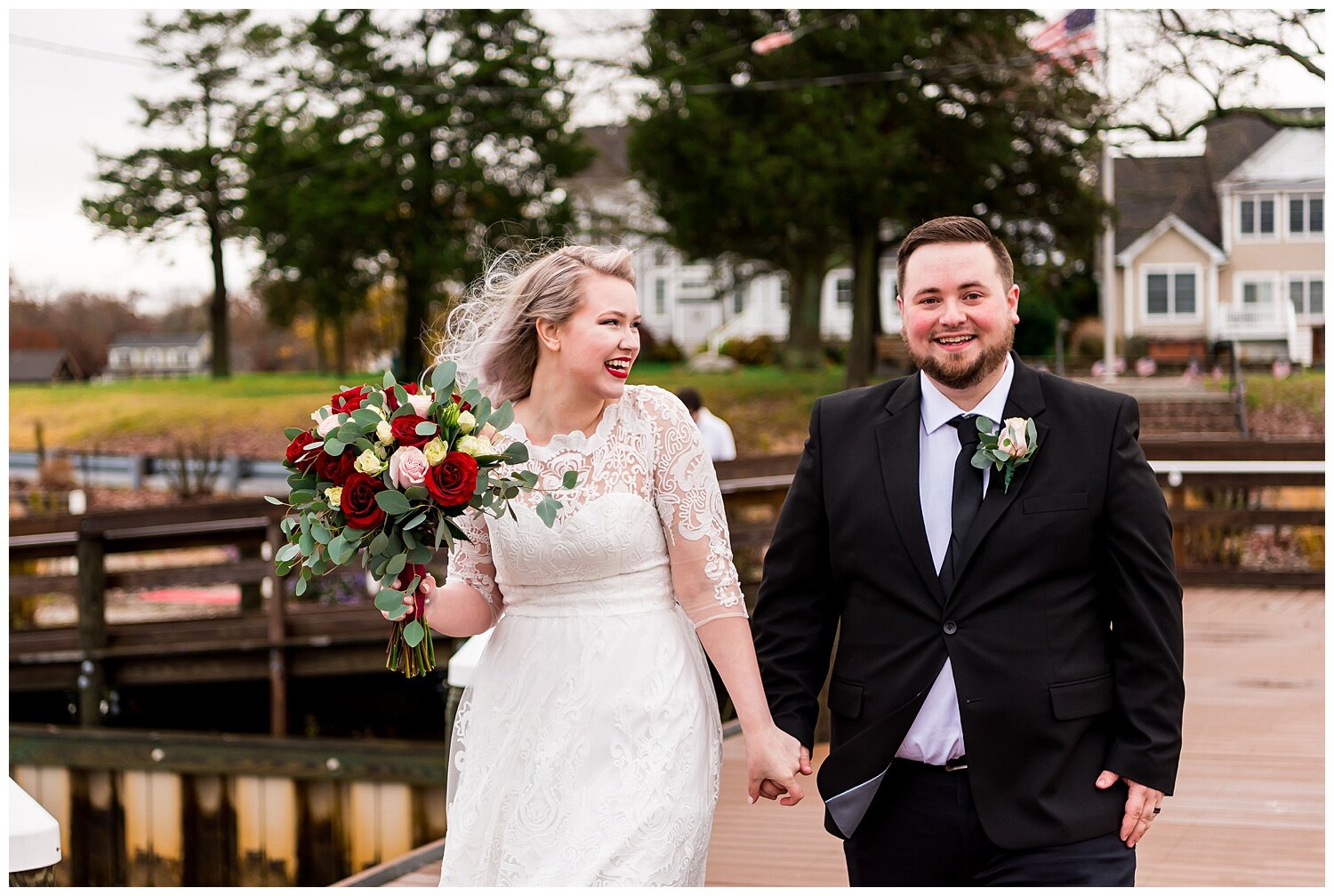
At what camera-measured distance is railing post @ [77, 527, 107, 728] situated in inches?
Result: 393

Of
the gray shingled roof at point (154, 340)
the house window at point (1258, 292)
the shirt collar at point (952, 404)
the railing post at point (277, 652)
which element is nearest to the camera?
the shirt collar at point (952, 404)

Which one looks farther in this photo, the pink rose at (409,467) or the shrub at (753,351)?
the shrub at (753,351)

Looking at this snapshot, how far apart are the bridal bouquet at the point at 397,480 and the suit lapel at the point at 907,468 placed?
66 centimetres

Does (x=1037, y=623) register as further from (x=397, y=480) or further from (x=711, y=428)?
(x=711, y=428)

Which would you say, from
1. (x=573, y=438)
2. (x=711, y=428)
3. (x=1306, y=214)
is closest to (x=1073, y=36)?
(x=711, y=428)

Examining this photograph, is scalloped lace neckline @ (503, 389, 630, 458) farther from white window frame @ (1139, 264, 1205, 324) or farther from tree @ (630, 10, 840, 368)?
white window frame @ (1139, 264, 1205, 324)

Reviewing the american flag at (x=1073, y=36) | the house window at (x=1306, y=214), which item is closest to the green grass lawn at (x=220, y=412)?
the american flag at (x=1073, y=36)

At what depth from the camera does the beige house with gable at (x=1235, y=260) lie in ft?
115

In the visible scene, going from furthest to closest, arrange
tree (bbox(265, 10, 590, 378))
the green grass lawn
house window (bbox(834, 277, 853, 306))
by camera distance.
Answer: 1. house window (bbox(834, 277, 853, 306))
2. tree (bbox(265, 10, 590, 378))
3. the green grass lawn

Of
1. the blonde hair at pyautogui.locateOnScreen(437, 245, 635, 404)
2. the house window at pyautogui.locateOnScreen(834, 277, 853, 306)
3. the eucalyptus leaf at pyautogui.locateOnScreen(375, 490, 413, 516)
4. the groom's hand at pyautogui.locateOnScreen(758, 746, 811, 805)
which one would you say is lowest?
the groom's hand at pyautogui.locateOnScreen(758, 746, 811, 805)

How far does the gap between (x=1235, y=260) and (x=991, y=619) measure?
40.2 m

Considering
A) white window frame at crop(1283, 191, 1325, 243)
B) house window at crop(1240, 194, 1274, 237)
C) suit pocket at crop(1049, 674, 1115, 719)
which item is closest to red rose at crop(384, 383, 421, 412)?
suit pocket at crop(1049, 674, 1115, 719)

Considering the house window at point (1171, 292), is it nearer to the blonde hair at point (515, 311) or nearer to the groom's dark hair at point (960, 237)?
the blonde hair at point (515, 311)

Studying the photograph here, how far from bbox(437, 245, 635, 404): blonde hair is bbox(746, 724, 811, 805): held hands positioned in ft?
3.13
